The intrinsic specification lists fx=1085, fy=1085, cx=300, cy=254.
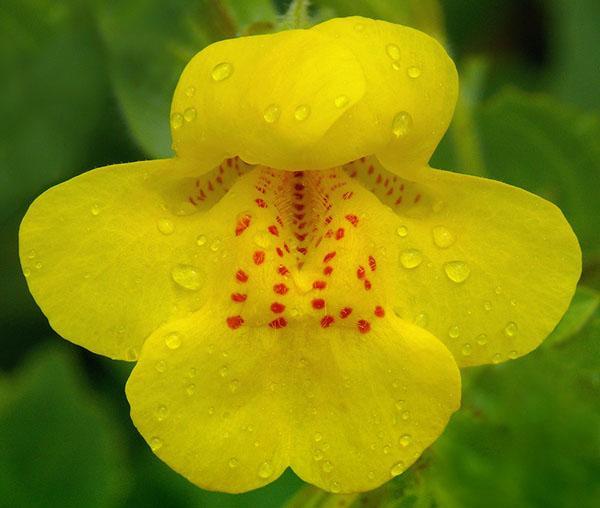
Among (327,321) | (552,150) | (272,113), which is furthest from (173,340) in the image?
(552,150)

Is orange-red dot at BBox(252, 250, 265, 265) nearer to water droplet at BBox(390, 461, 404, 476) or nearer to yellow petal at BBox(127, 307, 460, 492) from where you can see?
yellow petal at BBox(127, 307, 460, 492)

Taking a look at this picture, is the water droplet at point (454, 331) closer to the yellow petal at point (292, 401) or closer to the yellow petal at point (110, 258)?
the yellow petal at point (292, 401)

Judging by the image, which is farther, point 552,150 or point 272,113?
point 552,150

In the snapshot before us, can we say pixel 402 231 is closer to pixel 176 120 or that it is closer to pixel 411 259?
pixel 411 259

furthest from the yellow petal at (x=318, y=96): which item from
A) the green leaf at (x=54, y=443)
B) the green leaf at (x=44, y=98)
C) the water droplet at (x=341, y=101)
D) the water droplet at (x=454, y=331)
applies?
the green leaf at (x=44, y=98)

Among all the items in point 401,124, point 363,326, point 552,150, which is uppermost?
point 401,124

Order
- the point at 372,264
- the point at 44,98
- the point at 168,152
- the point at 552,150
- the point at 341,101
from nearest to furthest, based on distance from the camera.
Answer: the point at 341,101, the point at 372,264, the point at 168,152, the point at 552,150, the point at 44,98

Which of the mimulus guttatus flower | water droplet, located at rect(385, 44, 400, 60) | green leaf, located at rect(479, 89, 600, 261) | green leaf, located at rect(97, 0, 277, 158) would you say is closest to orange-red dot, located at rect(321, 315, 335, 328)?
the mimulus guttatus flower
